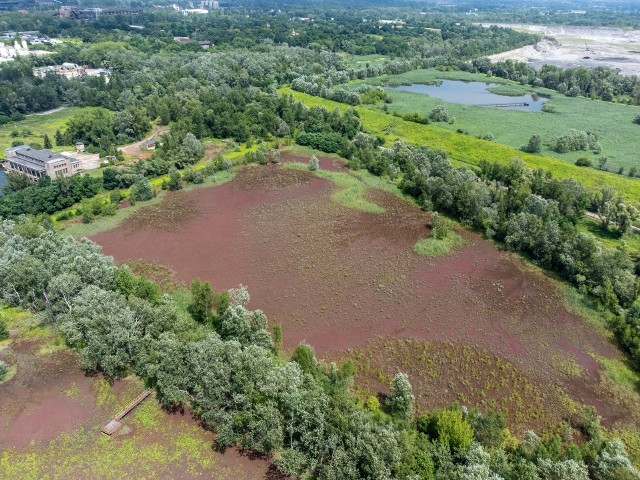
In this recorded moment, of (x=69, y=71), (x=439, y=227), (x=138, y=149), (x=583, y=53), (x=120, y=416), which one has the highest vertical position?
(x=583, y=53)

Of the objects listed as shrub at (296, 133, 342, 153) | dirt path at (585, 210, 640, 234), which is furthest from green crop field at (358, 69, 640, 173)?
shrub at (296, 133, 342, 153)

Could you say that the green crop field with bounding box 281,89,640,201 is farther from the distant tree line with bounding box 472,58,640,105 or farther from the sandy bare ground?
the sandy bare ground

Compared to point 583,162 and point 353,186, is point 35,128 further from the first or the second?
point 583,162

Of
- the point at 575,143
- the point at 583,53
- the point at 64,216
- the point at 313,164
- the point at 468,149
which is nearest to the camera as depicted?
the point at 64,216

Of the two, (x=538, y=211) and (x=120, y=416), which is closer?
(x=120, y=416)

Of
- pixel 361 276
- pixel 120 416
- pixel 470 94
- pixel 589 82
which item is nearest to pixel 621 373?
pixel 361 276

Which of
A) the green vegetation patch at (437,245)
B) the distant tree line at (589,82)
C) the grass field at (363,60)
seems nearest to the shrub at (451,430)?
the green vegetation patch at (437,245)
